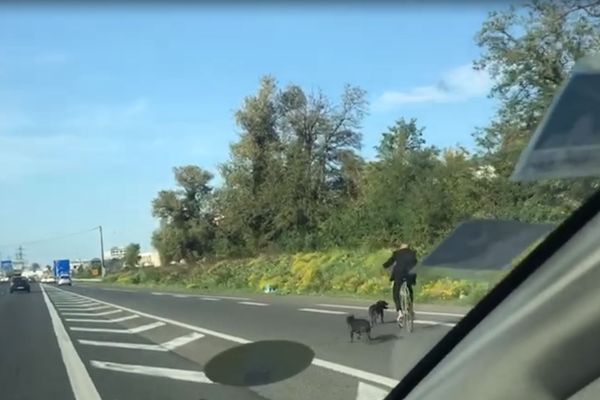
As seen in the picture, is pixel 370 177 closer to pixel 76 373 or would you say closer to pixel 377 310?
pixel 377 310

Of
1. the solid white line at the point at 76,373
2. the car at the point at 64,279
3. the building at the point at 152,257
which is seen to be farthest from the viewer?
the car at the point at 64,279

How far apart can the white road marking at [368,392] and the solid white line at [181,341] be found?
1.76 m

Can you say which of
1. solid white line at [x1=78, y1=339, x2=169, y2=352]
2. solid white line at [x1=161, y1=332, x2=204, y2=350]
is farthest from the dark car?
solid white line at [x1=161, y1=332, x2=204, y2=350]

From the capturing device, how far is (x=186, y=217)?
4.73 meters

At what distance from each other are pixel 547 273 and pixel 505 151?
736mm

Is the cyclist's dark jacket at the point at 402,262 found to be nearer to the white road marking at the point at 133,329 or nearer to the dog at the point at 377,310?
the dog at the point at 377,310

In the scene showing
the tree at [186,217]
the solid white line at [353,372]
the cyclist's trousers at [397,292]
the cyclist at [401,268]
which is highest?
the tree at [186,217]

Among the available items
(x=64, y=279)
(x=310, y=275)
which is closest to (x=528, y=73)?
(x=310, y=275)

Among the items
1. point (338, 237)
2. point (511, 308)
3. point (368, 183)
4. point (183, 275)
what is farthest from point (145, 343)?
point (511, 308)

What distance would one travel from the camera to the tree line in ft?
10.4

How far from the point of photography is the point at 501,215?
3215mm

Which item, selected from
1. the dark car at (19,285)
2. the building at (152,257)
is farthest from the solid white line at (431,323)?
the dark car at (19,285)

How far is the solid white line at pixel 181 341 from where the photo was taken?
20.0 feet

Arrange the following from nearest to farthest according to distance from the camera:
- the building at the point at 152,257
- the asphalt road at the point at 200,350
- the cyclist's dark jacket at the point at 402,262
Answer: the cyclist's dark jacket at the point at 402,262 < the asphalt road at the point at 200,350 < the building at the point at 152,257
